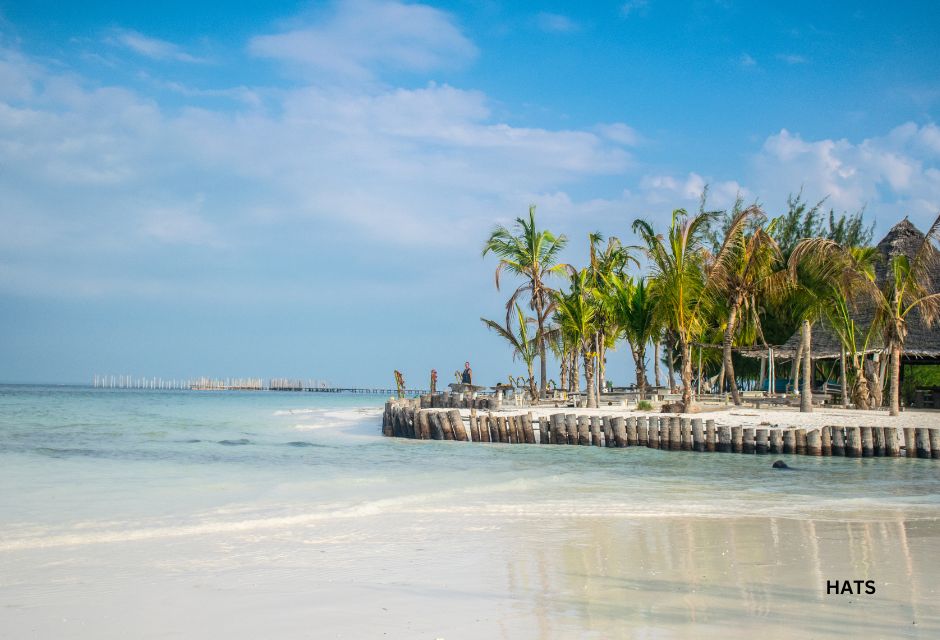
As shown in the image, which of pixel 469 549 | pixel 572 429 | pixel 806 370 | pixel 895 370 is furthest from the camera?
pixel 806 370

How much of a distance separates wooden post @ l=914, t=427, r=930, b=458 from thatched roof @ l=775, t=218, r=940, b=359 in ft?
34.9

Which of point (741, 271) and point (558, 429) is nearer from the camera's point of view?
point (558, 429)

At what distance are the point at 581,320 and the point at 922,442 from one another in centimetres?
1197

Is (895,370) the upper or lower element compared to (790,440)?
upper

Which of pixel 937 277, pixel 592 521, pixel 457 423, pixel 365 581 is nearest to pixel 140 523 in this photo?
pixel 365 581

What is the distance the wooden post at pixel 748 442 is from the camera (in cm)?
1873

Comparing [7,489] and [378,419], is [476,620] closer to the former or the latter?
[7,489]

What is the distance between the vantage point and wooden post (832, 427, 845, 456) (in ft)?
58.3

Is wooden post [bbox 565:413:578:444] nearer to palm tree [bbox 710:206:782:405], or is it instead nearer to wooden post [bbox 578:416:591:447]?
wooden post [bbox 578:416:591:447]

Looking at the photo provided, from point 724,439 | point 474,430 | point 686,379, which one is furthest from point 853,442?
point 474,430

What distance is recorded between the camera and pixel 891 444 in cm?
1738

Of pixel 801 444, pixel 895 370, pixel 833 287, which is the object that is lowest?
pixel 801 444

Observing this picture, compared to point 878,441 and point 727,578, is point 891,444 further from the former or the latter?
point 727,578

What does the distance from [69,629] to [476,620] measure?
2865 millimetres
